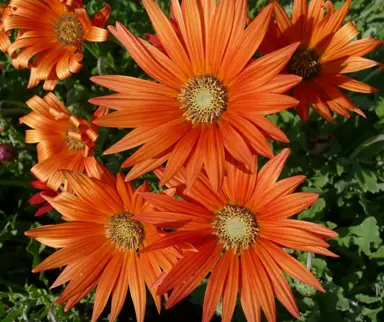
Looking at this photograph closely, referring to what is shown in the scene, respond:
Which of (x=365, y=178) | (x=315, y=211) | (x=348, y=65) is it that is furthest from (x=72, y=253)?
(x=365, y=178)

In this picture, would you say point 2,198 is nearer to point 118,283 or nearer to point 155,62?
point 118,283

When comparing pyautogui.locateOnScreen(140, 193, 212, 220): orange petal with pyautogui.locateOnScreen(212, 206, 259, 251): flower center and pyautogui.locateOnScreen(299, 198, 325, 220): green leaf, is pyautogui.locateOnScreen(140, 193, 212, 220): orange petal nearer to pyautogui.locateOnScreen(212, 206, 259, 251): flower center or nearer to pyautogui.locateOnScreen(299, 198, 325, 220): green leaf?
pyautogui.locateOnScreen(212, 206, 259, 251): flower center

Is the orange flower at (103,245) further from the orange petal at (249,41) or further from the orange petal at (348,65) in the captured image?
the orange petal at (348,65)

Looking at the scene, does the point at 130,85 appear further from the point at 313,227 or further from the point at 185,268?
the point at 313,227

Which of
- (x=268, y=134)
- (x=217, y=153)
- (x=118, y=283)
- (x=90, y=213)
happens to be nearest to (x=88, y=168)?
(x=90, y=213)

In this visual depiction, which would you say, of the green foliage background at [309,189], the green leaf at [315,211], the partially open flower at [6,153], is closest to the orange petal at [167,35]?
the green foliage background at [309,189]

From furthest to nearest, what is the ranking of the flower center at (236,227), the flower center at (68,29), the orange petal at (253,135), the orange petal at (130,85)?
the flower center at (68,29)
the flower center at (236,227)
the orange petal at (130,85)
the orange petal at (253,135)

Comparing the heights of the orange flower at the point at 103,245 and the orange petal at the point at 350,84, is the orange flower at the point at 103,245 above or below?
below
